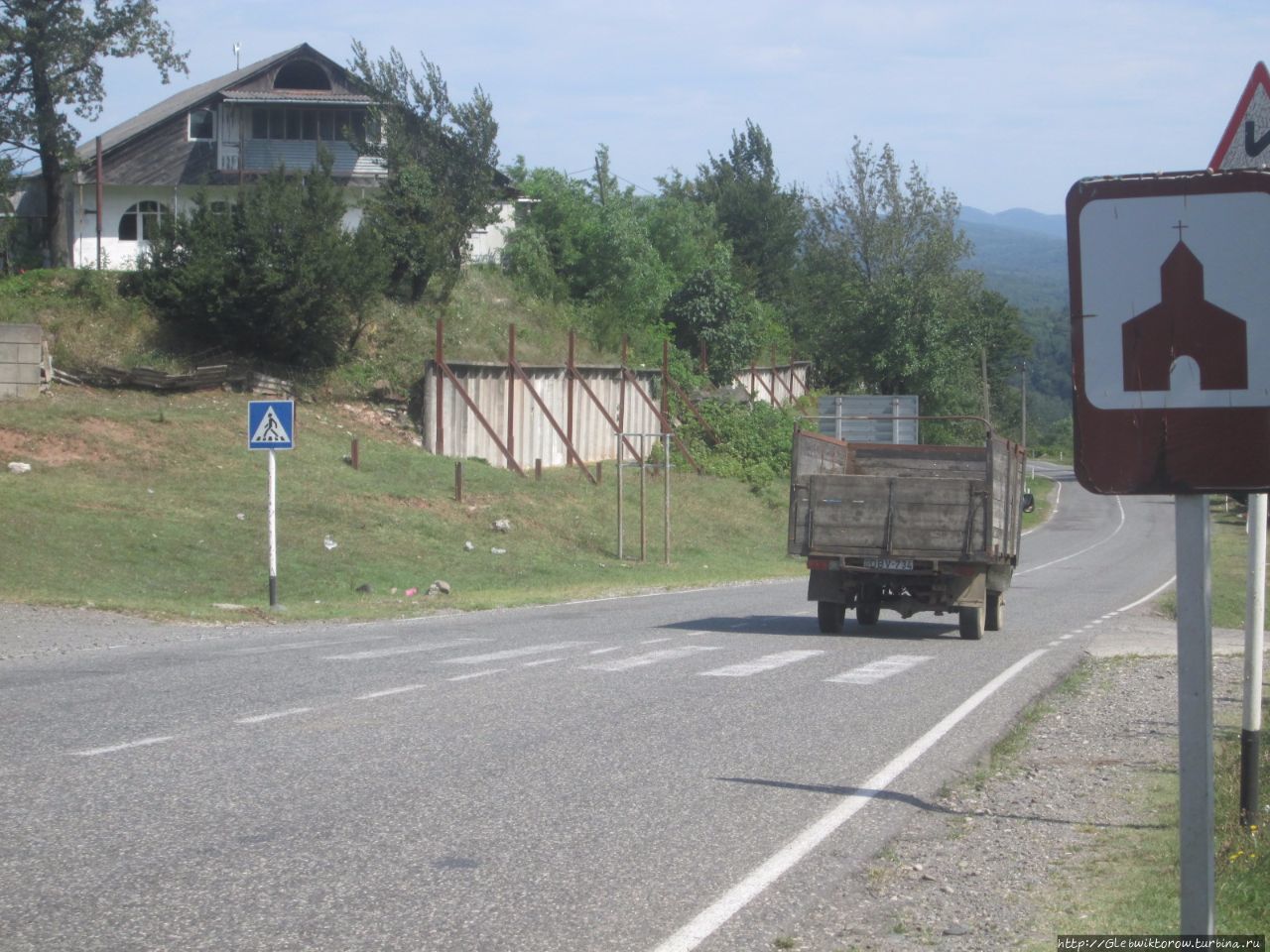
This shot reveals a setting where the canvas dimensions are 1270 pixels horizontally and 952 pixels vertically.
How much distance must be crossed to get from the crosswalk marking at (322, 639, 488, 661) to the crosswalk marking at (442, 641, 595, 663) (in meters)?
0.80

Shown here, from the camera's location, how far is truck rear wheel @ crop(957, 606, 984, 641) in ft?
59.6

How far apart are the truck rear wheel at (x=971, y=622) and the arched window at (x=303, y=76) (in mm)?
40813

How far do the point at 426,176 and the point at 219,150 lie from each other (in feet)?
35.0

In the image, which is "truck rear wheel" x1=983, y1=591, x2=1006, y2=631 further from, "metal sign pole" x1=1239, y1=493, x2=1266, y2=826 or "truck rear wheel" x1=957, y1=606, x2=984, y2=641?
"metal sign pole" x1=1239, y1=493, x2=1266, y2=826

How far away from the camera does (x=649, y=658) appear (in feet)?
48.8

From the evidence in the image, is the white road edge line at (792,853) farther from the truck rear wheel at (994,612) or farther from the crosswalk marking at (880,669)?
the truck rear wheel at (994,612)

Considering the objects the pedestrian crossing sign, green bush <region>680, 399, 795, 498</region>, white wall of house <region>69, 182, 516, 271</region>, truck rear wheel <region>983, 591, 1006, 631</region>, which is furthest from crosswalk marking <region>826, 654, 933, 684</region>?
white wall of house <region>69, 182, 516, 271</region>

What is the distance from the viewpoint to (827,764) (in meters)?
9.18

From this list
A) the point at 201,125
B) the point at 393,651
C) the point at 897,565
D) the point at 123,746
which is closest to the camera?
the point at 123,746

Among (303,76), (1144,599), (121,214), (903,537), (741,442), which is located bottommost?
(1144,599)

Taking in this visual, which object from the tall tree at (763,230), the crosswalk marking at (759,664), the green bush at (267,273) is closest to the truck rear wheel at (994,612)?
the crosswalk marking at (759,664)

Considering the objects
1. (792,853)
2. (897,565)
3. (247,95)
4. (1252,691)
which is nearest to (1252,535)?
(1252,691)

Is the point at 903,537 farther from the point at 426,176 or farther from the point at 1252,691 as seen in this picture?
the point at 426,176

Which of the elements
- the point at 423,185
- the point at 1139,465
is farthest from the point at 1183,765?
the point at 423,185
